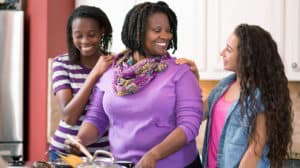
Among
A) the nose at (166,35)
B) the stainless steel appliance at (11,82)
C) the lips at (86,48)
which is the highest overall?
the nose at (166,35)

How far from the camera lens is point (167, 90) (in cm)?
140

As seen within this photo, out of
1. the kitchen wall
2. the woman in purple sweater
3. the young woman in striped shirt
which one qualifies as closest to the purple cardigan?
the woman in purple sweater

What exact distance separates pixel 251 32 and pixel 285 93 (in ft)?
0.70

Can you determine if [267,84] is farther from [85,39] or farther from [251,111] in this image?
[85,39]

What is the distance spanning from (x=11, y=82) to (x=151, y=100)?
2.20 m

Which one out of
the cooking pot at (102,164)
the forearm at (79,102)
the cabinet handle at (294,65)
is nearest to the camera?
the cooking pot at (102,164)

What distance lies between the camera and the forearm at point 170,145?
1344mm

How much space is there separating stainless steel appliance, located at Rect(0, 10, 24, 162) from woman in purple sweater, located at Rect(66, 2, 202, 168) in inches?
77.6

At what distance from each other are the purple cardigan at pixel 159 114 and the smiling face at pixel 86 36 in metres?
0.33

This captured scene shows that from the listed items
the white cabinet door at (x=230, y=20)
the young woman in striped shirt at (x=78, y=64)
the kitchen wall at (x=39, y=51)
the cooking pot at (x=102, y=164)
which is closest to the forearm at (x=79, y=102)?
the young woman in striped shirt at (x=78, y=64)

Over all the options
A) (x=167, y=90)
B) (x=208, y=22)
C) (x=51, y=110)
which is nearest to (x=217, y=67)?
(x=208, y=22)

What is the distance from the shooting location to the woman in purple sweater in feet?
4.56

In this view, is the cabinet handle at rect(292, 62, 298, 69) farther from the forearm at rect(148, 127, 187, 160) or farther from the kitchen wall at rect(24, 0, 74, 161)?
the kitchen wall at rect(24, 0, 74, 161)

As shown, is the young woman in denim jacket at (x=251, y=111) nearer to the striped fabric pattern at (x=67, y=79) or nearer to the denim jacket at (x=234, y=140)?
the denim jacket at (x=234, y=140)
